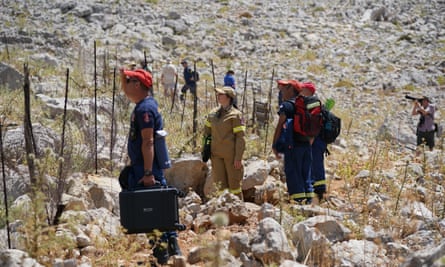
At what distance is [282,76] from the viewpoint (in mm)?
18609

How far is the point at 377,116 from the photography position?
15188mm

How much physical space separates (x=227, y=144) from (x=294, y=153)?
2.16 feet

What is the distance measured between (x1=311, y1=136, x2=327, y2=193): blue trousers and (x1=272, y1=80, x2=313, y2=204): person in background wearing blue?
51cm

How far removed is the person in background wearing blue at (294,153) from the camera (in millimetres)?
5828

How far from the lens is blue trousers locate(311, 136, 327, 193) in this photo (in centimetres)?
653

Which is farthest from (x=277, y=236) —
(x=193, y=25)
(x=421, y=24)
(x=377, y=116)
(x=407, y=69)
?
(x=421, y=24)

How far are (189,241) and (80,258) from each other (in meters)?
1.00

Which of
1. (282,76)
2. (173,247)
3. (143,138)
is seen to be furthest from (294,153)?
(282,76)

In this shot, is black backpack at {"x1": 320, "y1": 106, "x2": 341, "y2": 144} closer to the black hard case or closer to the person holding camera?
the black hard case

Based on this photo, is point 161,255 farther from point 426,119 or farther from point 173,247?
point 426,119

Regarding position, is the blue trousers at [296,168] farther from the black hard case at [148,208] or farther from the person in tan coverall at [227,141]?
the black hard case at [148,208]

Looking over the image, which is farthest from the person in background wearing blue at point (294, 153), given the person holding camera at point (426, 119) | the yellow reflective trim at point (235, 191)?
the person holding camera at point (426, 119)

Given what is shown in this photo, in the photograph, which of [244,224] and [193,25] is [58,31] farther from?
[244,224]

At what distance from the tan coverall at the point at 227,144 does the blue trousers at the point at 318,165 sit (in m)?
1.00
